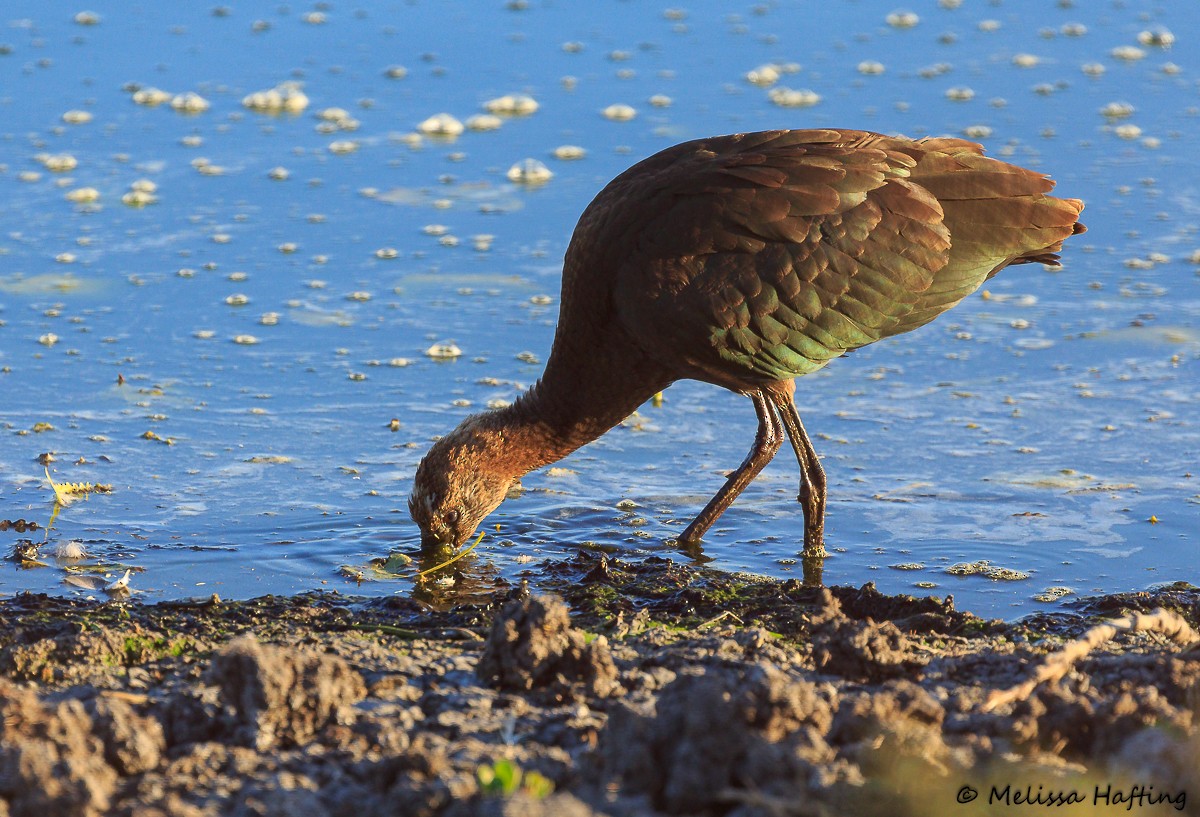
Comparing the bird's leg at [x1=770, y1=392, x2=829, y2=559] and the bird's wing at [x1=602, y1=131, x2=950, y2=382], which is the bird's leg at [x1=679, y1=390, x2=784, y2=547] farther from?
the bird's wing at [x1=602, y1=131, x2=950, y2=382]

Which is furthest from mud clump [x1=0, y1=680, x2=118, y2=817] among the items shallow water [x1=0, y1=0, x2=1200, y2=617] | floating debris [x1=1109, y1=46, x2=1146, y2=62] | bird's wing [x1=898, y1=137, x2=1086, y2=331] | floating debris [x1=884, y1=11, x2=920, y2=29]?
floating debris [x1=884, y1=11, x2=920, y2=29]

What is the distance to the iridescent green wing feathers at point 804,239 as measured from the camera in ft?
21.6

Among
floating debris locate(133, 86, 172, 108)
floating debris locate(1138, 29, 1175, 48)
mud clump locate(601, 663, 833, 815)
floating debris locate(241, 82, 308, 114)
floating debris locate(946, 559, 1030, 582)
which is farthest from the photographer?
floating debris locate(1138, 29, 1175, 48)

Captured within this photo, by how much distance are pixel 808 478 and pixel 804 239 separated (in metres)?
→ 1.20

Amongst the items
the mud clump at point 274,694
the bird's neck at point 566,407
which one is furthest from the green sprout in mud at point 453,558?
the mud clump at point 274,694

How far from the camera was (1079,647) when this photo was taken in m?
4.13

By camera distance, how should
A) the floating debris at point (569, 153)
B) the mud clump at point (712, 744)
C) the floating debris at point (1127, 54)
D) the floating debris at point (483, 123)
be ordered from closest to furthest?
the mud clump at point (712, 744) < the floating debris at point (569, 153) < the floating debris at point (483, 123) < the floating debris at point (1127, 54)

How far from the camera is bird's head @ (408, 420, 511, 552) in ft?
22.8

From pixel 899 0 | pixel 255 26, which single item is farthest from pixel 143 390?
pixel 899 0

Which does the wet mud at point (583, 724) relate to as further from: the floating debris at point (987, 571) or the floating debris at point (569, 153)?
the floating debris at point (569, 153)

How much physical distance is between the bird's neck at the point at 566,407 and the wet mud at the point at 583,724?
2140 mm

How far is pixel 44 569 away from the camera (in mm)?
6301

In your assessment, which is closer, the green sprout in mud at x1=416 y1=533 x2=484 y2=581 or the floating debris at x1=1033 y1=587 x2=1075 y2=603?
the floating debris at x1=1033 y1=587 x2=1075 y2=603

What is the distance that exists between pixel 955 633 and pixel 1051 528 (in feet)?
5.98
